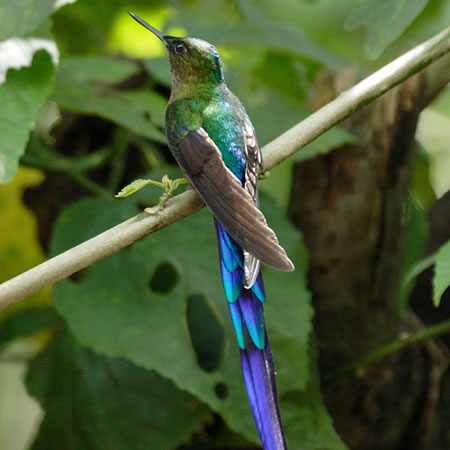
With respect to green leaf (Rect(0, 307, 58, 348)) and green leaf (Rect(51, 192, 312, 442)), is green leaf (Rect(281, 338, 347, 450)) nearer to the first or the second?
green leaf (Rect(51, 192, 312, 442))

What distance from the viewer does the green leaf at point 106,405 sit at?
172 cm

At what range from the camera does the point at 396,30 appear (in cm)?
121

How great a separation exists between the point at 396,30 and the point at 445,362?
0.98m

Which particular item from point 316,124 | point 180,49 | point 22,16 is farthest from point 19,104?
point 316,124

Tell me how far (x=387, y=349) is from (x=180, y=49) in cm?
80

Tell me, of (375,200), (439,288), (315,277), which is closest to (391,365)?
(315,277)

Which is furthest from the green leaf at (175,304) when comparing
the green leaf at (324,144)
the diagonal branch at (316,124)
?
the diagonal branch at (316,124)

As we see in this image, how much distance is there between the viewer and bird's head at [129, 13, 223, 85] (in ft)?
4.92

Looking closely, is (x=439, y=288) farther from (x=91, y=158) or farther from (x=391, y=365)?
(x=91, y=158)

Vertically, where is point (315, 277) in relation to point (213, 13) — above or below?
below

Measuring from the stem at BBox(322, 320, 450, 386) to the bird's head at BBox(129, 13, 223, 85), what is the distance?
70 cm

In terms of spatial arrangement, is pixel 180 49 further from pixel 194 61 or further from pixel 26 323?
pixel 26 323

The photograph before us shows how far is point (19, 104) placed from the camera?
137 cm

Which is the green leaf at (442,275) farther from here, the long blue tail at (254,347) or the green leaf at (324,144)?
Result: the green leaf at (324,144)
